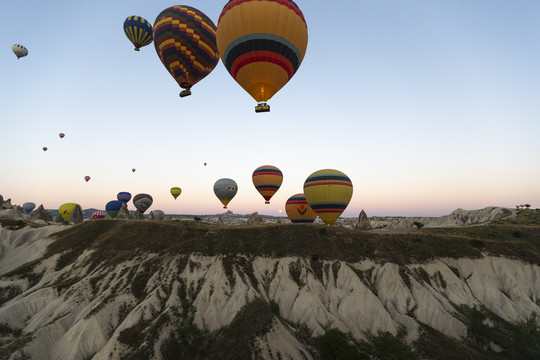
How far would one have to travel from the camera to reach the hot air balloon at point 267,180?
6444 cm

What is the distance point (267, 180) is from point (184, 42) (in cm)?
3725

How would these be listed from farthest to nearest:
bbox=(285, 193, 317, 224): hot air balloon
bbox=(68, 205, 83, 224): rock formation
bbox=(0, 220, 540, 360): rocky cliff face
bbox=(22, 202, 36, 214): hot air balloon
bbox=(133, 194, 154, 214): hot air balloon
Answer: bbox=(22, 202, 36, 214): hot air balloon → bbox=(68, 205, 83, 224): rock formation → bbox=(133, 194, 154, 214): hot air balloon → bbox=(285, 193, 317, 224): hot air balloon → bbox=(0, 220, 540, 360): rocky cliff face

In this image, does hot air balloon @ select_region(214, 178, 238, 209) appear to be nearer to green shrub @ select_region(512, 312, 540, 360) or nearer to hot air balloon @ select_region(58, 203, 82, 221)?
green shrub @ select_region(512, 312, 540, 360)

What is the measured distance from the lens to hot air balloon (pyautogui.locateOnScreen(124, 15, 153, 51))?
4709cm

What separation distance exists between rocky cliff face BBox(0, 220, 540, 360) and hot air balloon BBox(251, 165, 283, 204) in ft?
68.0

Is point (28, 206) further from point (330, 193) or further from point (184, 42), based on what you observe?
point (330, 193)

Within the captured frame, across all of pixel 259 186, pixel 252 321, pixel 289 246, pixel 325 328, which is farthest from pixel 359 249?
pixel 259 186

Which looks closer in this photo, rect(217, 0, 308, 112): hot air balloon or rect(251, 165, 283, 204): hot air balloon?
rect(217, 0, 308, 112): hot air balloon

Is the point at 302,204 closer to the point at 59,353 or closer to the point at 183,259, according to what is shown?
the point at 183,259

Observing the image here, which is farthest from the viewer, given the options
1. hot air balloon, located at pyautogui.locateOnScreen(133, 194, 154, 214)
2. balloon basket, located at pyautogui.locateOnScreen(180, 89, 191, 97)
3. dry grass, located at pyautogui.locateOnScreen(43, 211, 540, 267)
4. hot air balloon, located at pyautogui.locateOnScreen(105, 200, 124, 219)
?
hot air balloon, located at pyautogui.locateOnScreen(133, 194, 154, 214)

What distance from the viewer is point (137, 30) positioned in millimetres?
47375

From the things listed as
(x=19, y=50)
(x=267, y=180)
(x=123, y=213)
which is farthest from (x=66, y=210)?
(x=267, y=180)

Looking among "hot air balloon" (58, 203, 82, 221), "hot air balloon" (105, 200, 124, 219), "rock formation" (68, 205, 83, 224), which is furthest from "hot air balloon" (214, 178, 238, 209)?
"hot air balloon" (58, 203, 82, 221)

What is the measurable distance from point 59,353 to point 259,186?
4631 cm
